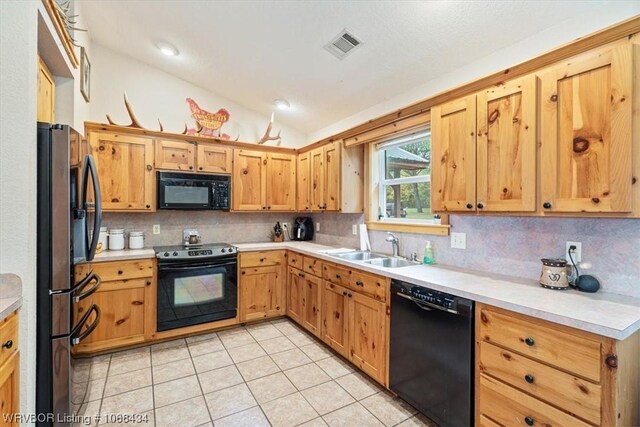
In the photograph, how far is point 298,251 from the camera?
11.2 feet

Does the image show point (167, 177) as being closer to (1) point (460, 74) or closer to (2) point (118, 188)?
(2) point (118, 188)

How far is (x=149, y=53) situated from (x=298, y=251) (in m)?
2.73

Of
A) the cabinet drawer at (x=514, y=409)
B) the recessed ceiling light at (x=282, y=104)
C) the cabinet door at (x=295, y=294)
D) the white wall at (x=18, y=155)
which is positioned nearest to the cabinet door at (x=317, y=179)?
the recessed ceiling light at (x=282, y=104)

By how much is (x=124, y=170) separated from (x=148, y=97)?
1002 millimetres

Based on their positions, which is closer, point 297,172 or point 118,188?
point 118,188

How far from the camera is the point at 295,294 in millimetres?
3482

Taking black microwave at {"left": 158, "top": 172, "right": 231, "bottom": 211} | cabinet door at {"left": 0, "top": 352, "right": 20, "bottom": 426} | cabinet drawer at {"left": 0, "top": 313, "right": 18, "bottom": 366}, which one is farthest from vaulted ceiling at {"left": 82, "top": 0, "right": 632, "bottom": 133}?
cabinet door at {"left": 0, "top": 352, "right": 20, "bottom": 426}

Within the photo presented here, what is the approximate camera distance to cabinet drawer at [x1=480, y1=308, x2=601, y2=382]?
1.21 meters

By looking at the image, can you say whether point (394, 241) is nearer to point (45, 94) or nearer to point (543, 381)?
point (543, 381)

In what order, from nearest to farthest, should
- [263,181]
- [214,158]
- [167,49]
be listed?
[167,49] → [214,158] → [263,181]

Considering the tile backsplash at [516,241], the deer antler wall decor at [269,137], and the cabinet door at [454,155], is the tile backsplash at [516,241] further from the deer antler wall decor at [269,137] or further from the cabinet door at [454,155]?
the deer antler wall decor at [269,137]

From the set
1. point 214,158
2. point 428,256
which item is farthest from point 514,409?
point 214,158

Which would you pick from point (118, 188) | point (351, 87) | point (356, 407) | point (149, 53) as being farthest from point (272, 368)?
point (149, 53)

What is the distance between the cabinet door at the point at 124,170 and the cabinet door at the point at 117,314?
0.83 meters
